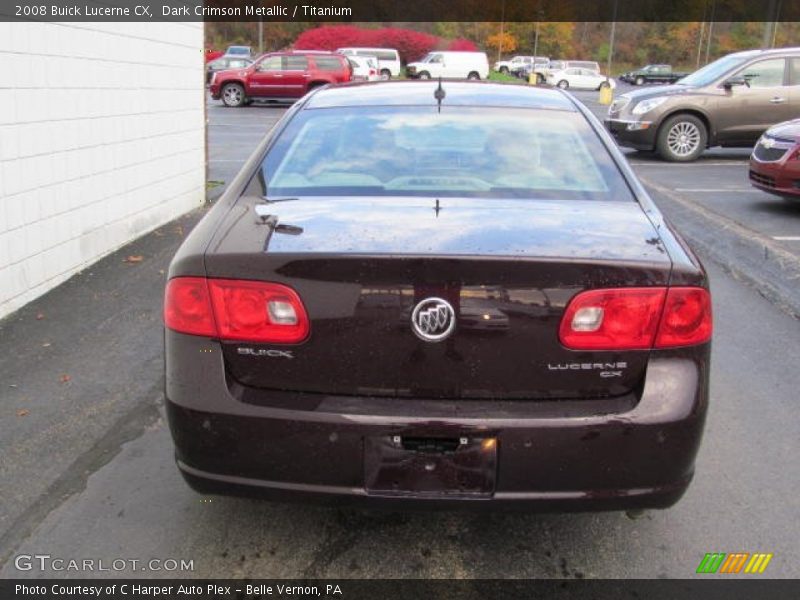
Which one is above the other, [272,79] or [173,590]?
[272,79]

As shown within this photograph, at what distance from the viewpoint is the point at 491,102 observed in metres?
3.76

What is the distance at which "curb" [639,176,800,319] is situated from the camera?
6.22 m

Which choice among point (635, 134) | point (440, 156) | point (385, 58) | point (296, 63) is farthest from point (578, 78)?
point (440, 156)

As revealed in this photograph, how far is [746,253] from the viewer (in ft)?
23.6

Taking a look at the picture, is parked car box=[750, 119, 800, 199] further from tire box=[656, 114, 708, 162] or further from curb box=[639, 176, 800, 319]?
tire box=[656, 114, 708, 162]

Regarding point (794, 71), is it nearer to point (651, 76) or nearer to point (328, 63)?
point (328, 63)

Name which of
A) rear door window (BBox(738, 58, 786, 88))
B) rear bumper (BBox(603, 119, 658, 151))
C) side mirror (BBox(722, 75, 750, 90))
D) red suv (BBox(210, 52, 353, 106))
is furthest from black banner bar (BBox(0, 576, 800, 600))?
red suv (BBox(210, 52, 353, 106))

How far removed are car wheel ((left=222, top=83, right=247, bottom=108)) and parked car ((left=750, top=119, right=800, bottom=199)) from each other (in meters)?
21.7

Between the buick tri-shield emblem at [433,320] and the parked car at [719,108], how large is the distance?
40.7 ft

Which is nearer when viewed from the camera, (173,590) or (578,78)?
(173,590)

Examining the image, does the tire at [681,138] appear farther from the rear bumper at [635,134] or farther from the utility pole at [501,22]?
the utility pole at [501,22]

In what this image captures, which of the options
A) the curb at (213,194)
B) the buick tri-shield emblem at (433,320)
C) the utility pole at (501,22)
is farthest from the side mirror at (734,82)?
the utility pole at (501,22)

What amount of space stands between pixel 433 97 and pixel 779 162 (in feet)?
20.5

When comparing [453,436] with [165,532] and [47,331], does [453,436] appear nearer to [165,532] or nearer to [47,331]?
[165,532]
